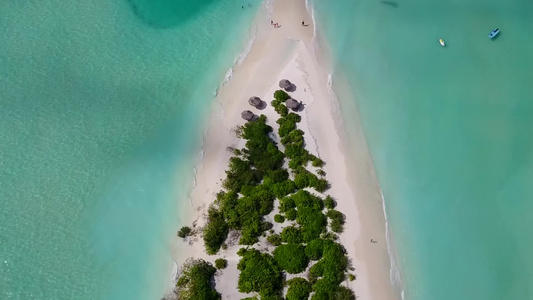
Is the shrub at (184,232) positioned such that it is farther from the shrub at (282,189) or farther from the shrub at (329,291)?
the shrub at (329,291)

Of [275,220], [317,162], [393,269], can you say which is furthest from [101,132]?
[393,269]

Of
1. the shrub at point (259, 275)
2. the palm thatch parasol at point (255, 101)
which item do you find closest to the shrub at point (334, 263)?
the shrub at point (259, 275)

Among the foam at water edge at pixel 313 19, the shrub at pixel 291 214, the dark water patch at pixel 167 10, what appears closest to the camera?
the shrub at pixel 291 214

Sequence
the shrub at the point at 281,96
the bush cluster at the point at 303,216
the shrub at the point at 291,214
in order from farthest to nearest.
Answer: the shrub at the point at 281,96 → the shrub at the point at 291,214 → the bush cluster at the point at 303,216

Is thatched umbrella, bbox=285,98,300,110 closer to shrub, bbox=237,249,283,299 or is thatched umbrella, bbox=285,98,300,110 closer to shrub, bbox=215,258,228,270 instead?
shrub, bbox=237,249,283,299

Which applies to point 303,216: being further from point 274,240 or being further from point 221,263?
point 221,263

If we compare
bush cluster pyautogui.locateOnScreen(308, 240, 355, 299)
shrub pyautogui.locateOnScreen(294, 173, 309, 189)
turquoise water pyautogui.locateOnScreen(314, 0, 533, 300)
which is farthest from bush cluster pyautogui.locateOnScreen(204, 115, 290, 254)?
turquoise water pyautogui.locateOnScreen(314, 0, 533, 300)

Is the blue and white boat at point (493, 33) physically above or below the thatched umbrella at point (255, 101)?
above
